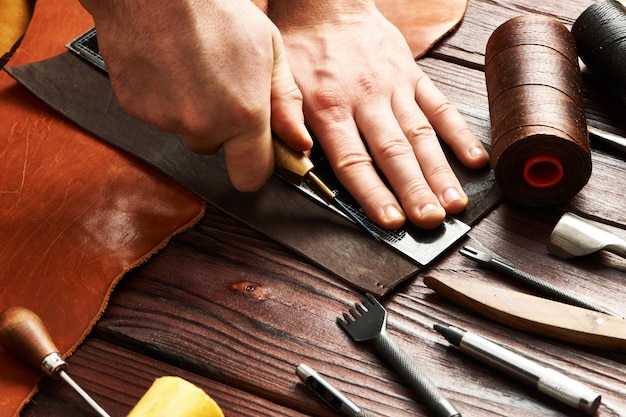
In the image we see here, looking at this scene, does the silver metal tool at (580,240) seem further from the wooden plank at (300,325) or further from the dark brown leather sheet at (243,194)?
the dark brown leather sheet at (243,194)

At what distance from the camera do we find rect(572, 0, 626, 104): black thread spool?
4.31ft

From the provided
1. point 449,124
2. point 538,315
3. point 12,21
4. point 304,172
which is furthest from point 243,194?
point 12,21

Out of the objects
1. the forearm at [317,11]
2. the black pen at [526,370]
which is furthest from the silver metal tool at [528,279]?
the forearm at [317,11]

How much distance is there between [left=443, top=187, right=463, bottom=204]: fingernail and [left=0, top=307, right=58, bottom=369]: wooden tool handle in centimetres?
59

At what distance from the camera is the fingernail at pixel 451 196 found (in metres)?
1.20

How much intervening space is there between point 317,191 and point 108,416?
1.53 ft

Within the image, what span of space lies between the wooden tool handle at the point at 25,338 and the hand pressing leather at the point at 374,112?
0.50 meters

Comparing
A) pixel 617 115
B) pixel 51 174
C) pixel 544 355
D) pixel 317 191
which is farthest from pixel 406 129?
pixel 51 174

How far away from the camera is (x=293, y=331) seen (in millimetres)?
1053

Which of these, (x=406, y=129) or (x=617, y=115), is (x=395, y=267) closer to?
(x=406, y=129)

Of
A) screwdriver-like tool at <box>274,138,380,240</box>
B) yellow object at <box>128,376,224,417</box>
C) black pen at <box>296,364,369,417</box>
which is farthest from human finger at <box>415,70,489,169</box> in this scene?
yellow object at <box>128,376,224,417</box>

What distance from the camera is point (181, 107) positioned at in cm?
113

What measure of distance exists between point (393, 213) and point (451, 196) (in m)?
0.09

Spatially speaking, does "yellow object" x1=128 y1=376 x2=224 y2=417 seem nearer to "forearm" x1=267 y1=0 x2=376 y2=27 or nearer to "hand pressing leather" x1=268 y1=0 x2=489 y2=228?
"hand pressing leather" x1=268 y1=0 x2=489 y2=228
